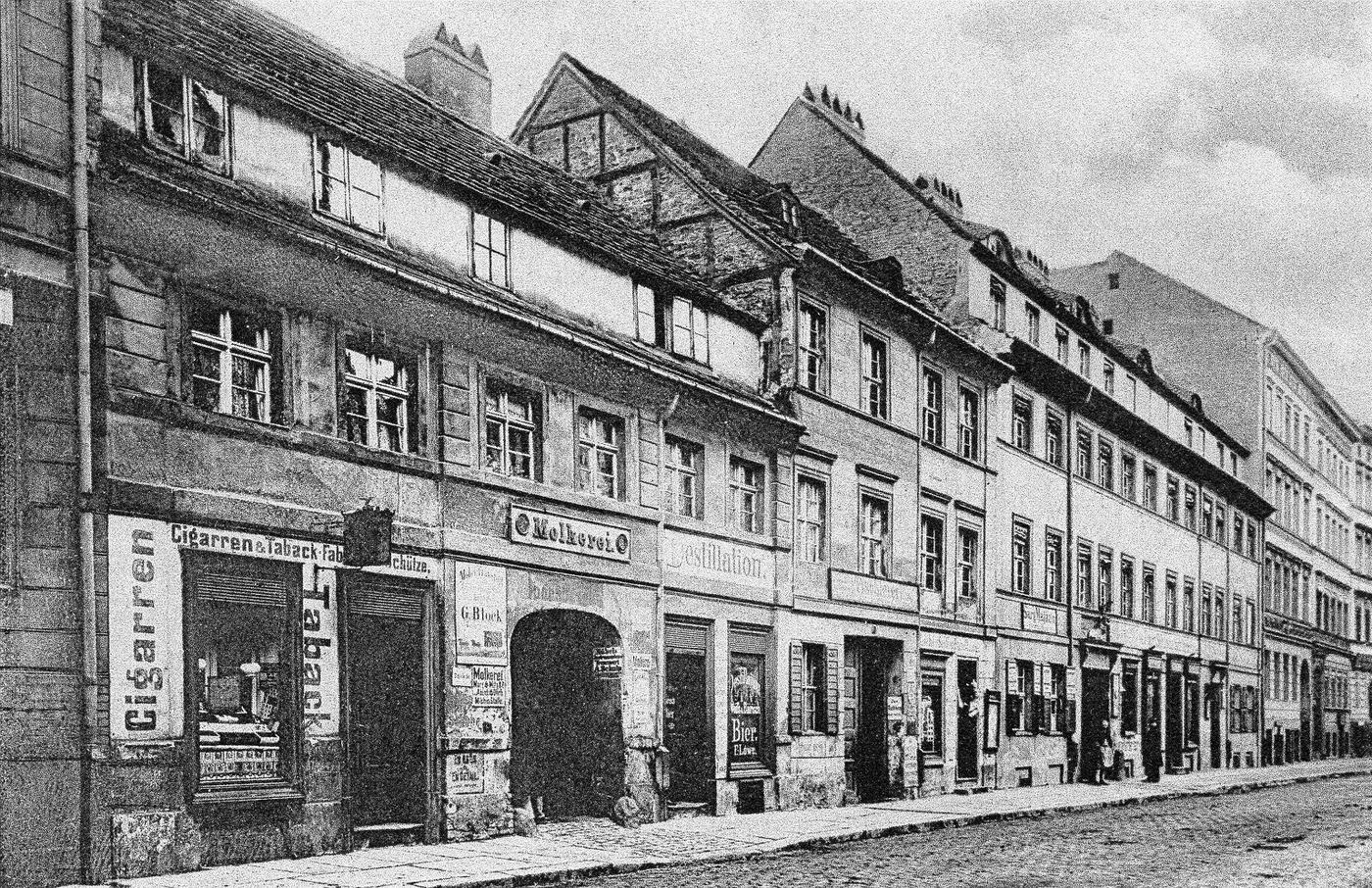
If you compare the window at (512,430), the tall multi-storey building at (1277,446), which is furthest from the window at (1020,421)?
the tall multi-storey building at (1277,446)

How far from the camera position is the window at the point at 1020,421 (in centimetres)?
3225

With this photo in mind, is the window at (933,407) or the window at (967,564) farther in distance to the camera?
the window at (967,564)

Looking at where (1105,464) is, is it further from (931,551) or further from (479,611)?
(479,611)

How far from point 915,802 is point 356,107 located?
14826mm

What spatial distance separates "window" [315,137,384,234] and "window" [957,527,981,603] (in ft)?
54.4

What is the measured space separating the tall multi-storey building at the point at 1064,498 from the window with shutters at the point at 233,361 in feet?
62.0

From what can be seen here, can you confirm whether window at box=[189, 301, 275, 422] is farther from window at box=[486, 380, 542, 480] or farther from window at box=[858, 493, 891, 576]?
window at box=[858, 493, 891, 576]

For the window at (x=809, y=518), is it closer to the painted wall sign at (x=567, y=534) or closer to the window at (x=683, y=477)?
the window at (x=683, y=477)

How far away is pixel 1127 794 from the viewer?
2764cm

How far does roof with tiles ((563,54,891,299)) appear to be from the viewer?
24312 millimetres

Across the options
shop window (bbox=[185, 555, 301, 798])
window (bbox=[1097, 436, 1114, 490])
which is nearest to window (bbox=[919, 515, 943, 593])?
window (bbox=[1097, 436, 1114, 490])

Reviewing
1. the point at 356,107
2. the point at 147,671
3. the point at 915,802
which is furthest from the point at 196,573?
the point at 915,802

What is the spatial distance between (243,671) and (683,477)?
8728mm

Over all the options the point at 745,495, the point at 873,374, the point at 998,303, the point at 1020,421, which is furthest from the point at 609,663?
the point at 1020,421
